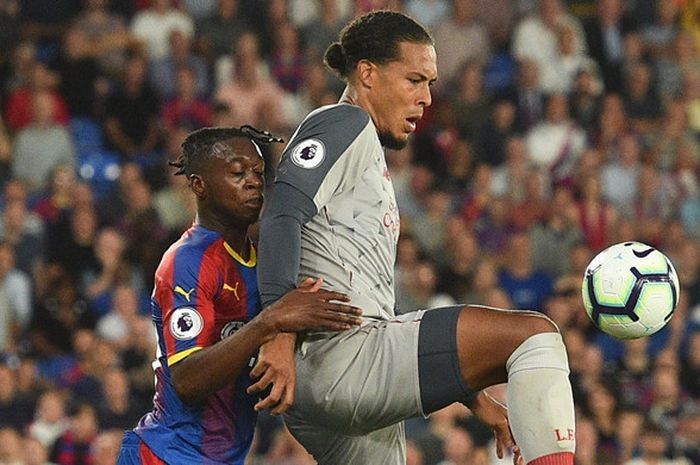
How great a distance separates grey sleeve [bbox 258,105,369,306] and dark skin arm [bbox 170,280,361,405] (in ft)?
0.28

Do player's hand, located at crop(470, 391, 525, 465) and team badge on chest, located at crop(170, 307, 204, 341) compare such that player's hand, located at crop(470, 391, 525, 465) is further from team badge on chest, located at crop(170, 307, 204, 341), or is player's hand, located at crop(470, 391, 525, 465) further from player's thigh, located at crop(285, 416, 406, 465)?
team badge on chest, located at crop(170, 307, 204, 341)

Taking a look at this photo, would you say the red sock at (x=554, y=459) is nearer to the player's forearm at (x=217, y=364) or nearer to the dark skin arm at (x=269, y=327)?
the dark skin arm at (x=269, y=327)

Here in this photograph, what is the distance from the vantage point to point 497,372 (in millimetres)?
4707

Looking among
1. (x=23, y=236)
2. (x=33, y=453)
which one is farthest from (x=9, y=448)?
(x=23, y=236)

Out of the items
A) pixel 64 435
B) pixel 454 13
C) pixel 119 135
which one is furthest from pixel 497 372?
pixel 454 13

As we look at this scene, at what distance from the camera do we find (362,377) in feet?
Answer: 15.5

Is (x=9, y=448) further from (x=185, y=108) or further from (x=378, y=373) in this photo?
(x=378, y=373)

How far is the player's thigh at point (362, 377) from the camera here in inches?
186

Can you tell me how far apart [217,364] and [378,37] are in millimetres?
1296

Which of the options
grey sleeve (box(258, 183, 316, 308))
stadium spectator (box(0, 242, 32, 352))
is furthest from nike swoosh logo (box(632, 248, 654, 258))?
stadium spectator (box(0, 242, 32, 352))

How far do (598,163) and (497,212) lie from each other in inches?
45.3

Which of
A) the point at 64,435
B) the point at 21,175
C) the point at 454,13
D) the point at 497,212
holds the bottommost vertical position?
the point at 64,435

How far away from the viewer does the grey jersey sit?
4.84 metres

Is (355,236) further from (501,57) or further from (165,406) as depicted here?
(501,57)
